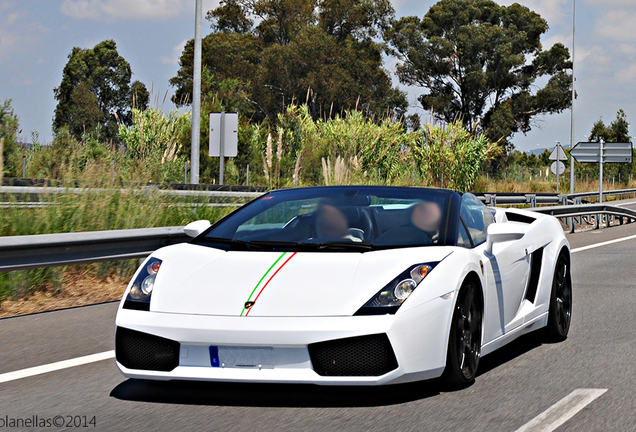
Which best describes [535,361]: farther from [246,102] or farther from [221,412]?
[246,102]

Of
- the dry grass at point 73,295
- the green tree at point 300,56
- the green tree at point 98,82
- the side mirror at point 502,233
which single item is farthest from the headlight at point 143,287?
the green tree at point 98,82

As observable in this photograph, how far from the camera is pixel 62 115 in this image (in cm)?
6306

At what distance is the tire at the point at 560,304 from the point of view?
276 inches

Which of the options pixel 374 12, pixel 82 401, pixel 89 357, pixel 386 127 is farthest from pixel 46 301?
pixel 374 12

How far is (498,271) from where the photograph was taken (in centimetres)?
600

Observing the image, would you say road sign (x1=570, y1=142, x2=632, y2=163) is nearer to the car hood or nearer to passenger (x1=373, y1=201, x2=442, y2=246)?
passenger (x1=373, y1=201, x2=442, y2=246)

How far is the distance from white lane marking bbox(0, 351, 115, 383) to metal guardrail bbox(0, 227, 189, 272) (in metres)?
1.86

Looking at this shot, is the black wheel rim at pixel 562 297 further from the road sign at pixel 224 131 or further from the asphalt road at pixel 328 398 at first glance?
the road sign at pixel 224 131

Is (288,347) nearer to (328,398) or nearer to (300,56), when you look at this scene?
(328,398)

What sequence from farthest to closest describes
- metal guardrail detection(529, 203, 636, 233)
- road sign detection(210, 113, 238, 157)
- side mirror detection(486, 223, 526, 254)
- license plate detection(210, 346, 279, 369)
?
metal guardrail detection(529, 203, 636, 233)
road sign detection(210, 113, 238, 157)
side mirror detection(486, 223, 526, 254)
license plate detection(210, 346, 279, 369)

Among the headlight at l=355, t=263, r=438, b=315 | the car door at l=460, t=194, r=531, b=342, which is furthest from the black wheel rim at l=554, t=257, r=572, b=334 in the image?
the headlight at l=355, t=263, r=438, b=315

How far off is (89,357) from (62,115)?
194ft

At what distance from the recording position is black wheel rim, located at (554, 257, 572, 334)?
7.10 m

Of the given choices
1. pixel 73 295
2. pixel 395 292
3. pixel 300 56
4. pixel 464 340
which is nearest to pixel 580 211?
pixel 73 295
